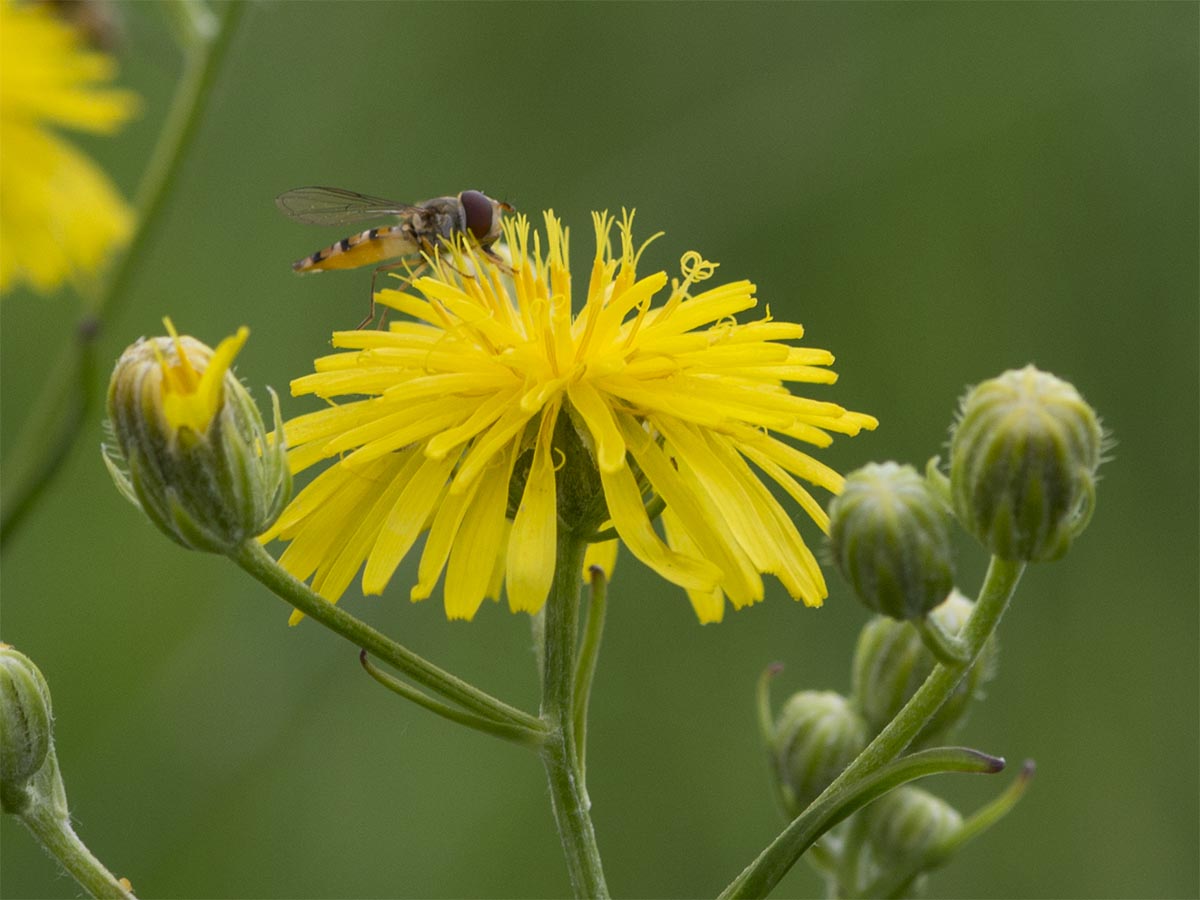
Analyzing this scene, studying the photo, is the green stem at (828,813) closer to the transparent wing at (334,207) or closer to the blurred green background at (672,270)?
the transparent wing at (334,207)

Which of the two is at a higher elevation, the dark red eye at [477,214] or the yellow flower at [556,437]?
the dark red eye at [477,214]

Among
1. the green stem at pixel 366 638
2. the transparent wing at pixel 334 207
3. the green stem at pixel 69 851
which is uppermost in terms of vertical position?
the transparent wing at pixel 334 207

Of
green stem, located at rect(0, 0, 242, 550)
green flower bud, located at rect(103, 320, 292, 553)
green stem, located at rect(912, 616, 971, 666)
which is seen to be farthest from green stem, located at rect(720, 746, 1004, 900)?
green stem, located at rect(0, 0, 242, 550)

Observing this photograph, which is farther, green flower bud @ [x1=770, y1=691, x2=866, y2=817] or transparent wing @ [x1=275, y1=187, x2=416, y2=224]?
transparent wing @ [x1=275, y1=187, x2=416, y2=224]

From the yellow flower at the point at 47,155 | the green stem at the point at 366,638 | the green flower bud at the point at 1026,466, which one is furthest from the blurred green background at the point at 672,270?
the green flower bud at the point at 1026,466

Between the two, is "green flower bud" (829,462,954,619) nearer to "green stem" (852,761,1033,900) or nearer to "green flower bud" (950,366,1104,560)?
"green flower bud" (950,366,1104,560)

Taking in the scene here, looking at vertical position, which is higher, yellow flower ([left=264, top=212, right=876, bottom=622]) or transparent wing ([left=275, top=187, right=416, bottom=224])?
transparent wing ([left=275, top=187, right=416, bottom=224])
